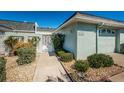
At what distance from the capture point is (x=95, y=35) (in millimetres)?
5848

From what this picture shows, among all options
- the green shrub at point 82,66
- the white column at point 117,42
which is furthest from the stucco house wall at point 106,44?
the green shrub at point 82,66

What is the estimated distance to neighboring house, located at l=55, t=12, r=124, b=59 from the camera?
5.15 m

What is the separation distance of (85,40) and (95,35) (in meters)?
0.57

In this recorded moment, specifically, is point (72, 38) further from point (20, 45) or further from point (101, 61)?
point (20, 45)

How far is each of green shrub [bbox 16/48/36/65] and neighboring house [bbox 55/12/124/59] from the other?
264 cm

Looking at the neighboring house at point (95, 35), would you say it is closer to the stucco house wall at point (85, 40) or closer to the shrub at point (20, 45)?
the stucco house wall at point (85, 40)

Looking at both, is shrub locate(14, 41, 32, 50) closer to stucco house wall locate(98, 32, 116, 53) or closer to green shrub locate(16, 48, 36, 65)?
green shrub locate(16, 48, 36, 65)

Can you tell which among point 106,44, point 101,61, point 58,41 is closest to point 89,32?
point 106,44

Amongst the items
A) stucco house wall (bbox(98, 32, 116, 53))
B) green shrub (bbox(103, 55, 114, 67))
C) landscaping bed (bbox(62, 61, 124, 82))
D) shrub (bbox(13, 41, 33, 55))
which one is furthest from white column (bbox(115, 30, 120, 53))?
shrub (bbox(13, 41, 33, 55))

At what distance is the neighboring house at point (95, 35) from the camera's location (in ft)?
16.9

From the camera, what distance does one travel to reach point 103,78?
4.63 metres
